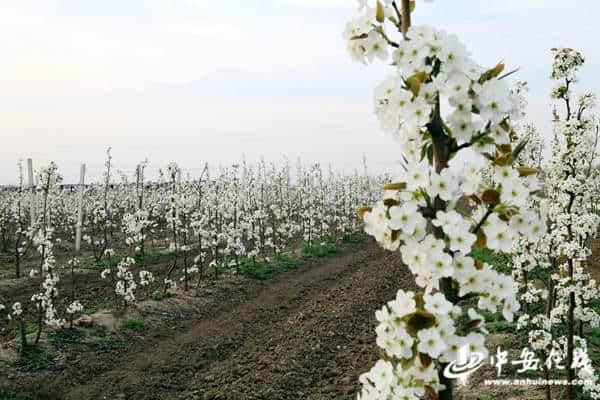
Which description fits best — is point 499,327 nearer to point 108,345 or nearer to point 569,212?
point 569,212

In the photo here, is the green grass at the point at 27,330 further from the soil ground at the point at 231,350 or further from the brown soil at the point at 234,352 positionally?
the brown soil at the point at 234,352

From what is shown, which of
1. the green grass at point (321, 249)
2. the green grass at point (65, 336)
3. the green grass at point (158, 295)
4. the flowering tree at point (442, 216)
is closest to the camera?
the flowering tree at point (442, 216)

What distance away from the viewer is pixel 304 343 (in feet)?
28.4

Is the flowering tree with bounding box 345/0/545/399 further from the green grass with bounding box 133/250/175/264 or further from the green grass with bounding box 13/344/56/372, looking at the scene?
the green grass with bounding box 133/250/175/264

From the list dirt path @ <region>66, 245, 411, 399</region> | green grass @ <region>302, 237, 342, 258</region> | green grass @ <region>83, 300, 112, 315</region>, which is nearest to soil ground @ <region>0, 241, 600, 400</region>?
dirt path @ <region>66, 245, 411, 399</region>

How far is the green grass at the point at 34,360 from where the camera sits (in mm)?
7941

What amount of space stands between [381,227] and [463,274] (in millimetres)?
359

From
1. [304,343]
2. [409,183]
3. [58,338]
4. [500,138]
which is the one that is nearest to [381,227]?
[409,183]

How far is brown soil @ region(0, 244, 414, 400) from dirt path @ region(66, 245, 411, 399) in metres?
0.02

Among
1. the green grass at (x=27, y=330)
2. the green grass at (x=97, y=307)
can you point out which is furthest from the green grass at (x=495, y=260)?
the green grass at (x=27, y=330)

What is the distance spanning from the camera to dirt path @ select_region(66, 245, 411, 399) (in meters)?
7.07

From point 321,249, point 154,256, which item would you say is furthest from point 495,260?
point 154,256

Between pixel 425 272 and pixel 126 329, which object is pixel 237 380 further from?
pixel 425 272

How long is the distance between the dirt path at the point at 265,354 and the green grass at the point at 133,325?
2.56ft
